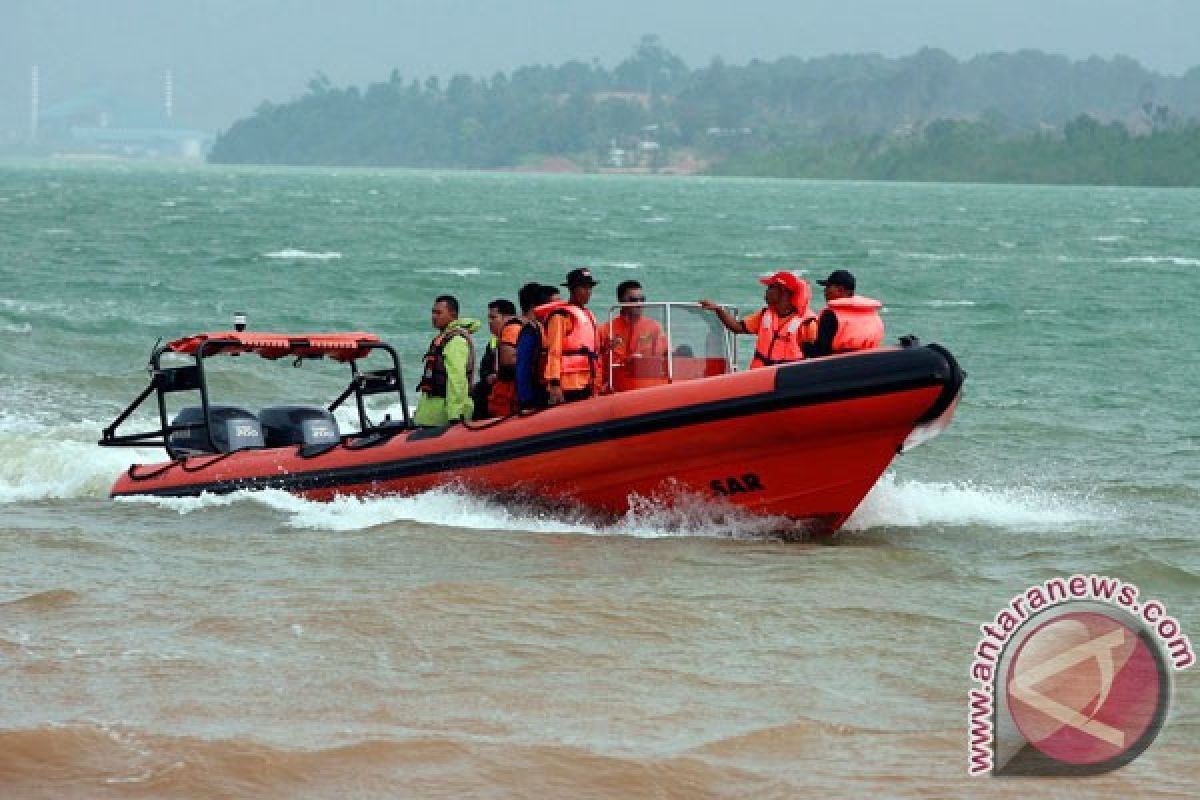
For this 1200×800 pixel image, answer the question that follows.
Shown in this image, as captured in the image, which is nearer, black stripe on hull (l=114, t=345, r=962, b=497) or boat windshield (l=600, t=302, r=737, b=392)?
black stripe on hull (l=114, t=345, r=962, b=497)

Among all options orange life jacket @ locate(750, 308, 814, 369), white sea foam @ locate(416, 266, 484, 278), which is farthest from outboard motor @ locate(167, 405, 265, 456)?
white sea foam @ locate(416, 266, 484, 278)

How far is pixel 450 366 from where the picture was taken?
37.9 ft

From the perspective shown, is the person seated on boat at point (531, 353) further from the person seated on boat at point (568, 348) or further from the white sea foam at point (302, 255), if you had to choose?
the white sea foam at point (302, 255)

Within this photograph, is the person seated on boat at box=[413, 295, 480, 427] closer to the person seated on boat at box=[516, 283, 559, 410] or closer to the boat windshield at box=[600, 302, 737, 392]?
the person seated on boat at box=[516, 283, 559, 410]

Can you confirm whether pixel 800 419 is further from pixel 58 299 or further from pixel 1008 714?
pixel 58 299

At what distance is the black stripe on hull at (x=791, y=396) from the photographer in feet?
32.8

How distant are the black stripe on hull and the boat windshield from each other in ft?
1.74

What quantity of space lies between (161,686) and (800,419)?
13.0 feet

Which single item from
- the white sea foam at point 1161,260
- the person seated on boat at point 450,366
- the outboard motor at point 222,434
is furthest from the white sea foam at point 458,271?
the person seated on boat at point 450,366

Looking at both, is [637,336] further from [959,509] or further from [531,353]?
[959,509]

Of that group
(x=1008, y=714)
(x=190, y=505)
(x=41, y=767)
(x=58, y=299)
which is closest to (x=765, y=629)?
(x=1008, y=714)

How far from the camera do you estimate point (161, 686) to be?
7508 mm

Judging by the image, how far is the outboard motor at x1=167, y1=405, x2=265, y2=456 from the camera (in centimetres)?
1256

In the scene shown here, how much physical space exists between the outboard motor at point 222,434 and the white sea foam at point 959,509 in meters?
3.89
